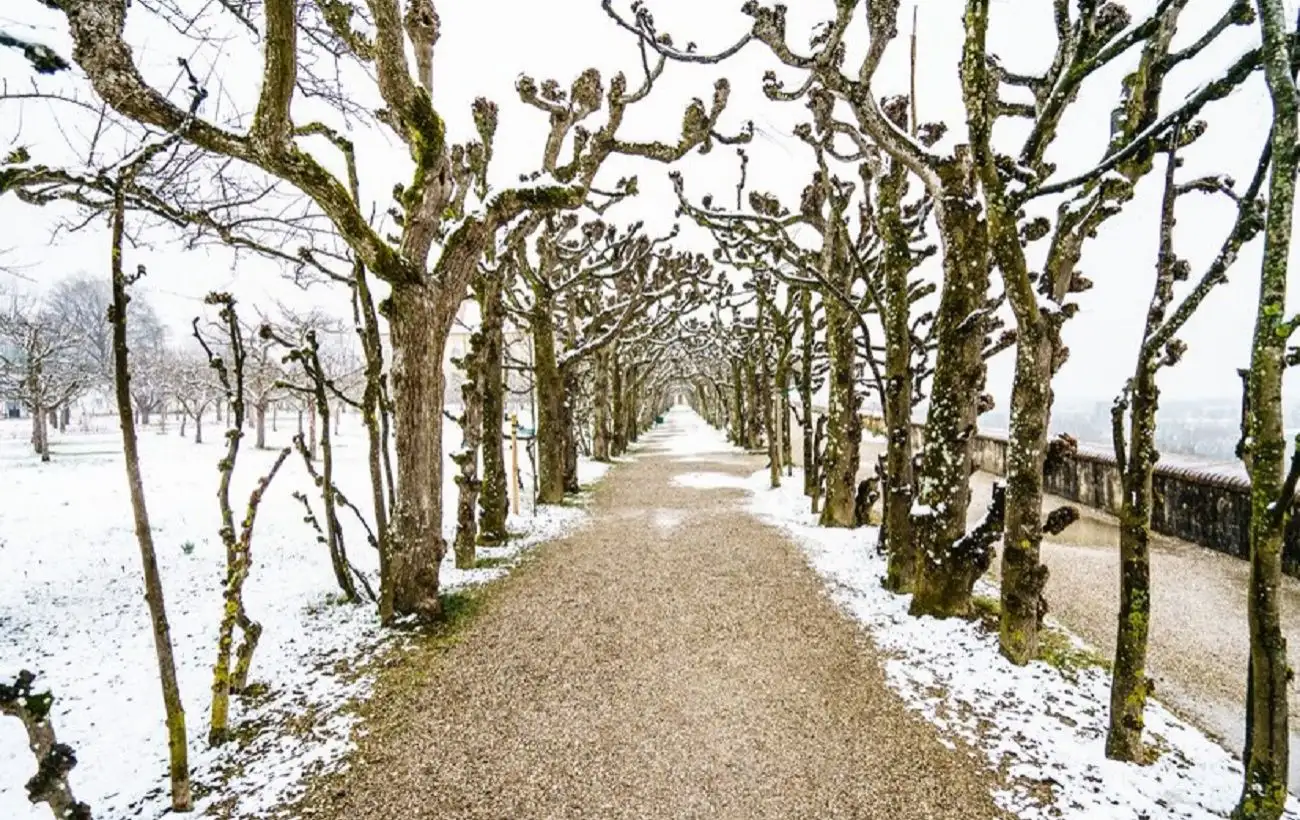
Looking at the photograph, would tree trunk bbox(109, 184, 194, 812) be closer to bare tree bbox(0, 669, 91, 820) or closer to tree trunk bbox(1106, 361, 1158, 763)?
bare tree bbox(0, 669, 91, 820)

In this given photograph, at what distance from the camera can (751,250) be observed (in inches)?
472

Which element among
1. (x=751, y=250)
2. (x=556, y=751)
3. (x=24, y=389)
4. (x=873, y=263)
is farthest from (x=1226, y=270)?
(x=24, y=389)

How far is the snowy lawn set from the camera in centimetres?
302

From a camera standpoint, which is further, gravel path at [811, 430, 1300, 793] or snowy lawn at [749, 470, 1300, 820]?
gravel path at [811, 430, 1300, 793]

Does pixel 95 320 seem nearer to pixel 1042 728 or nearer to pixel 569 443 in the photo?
pixel 569 443

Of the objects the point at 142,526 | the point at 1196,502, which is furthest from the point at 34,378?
the point at 1196,502

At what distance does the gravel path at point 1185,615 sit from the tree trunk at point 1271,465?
1727mm

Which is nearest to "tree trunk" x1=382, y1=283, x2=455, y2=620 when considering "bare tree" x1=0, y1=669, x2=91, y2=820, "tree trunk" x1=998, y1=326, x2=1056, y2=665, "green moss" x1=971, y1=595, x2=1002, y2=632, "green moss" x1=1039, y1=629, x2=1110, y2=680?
"bare tree" x1=0, y1=669, x2=91, y2=820

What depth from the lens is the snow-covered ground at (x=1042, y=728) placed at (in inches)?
119

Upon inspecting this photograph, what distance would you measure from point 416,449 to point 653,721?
10.5ft

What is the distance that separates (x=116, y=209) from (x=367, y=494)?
14383 millimetres

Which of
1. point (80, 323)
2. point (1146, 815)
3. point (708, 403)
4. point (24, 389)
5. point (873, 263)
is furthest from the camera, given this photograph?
point (708, 403)

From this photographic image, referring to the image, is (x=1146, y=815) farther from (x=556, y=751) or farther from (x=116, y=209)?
(x=116, y=209)

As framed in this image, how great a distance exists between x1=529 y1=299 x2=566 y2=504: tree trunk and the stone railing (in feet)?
28.3
